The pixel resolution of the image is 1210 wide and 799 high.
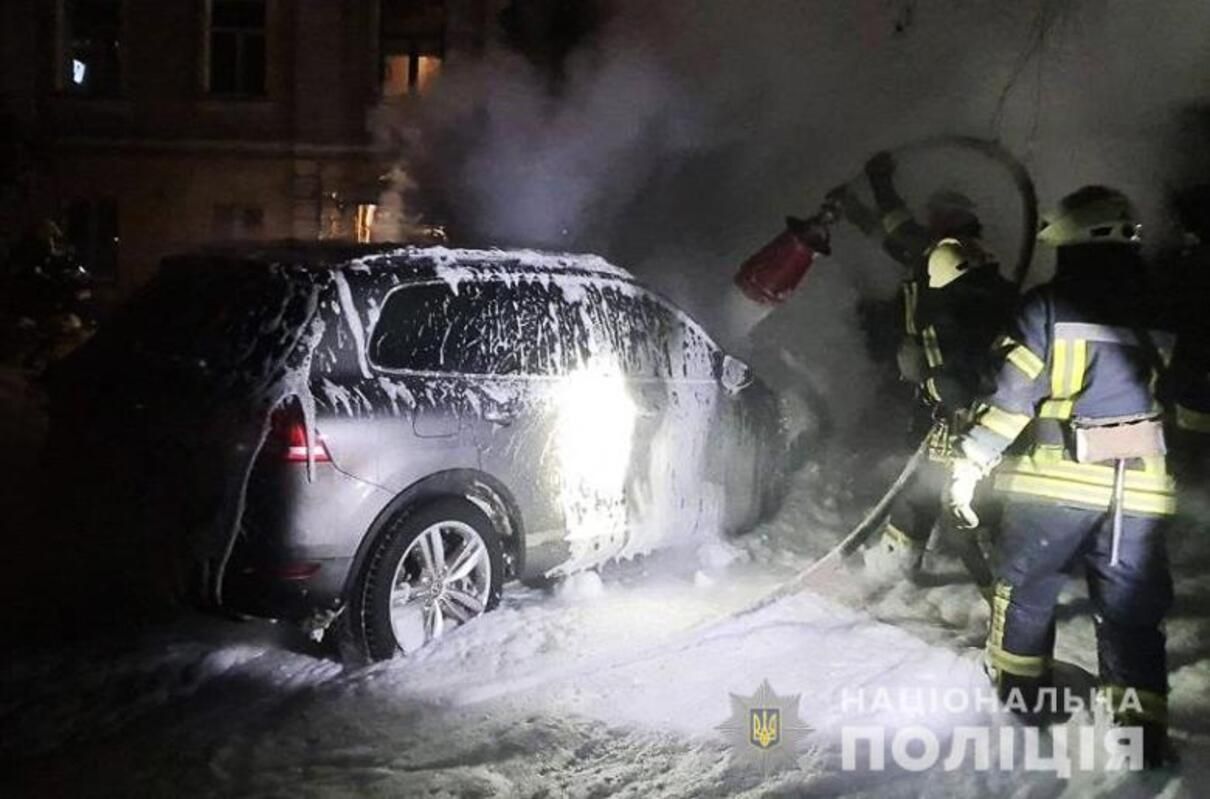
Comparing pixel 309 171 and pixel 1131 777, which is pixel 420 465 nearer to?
pixel 1131 777

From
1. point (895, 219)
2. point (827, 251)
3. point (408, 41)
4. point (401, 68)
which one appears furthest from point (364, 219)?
point (895, 219)

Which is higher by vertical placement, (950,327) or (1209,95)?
(1209,95)

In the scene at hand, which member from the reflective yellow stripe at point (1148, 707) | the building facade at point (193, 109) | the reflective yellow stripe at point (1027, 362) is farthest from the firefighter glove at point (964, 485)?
the building facade at point (193, 109)

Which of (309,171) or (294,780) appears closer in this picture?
(294,780)

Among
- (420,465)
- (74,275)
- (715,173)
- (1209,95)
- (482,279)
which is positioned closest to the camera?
(420,465)

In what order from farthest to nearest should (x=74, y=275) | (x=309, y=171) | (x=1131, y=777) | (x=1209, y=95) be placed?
1. (x=309, y=171)
2. (x=74, y=275)
3. (x=1209, y=95)
4. (x=1131, y=777)

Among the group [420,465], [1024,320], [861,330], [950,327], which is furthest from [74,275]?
[1024,320]

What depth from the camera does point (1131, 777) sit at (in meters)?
4.07

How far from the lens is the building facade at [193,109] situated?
1891cm

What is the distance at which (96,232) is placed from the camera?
64.1 feet

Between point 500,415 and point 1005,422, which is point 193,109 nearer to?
point 500,415

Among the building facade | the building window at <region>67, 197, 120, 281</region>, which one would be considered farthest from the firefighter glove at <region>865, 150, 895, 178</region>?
the building window at <region>67, 197, 120, 281</region>

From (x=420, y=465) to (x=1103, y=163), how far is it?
18.1 feet

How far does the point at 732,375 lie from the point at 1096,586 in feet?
9.43
